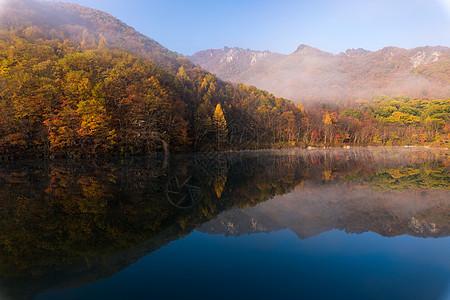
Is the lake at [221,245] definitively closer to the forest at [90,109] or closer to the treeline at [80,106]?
the treeline at [80,106]

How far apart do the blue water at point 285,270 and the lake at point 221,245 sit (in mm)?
24

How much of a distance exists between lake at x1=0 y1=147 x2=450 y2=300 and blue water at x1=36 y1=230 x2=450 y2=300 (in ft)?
0.08

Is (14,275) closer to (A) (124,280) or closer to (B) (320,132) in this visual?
(A) (124,280)

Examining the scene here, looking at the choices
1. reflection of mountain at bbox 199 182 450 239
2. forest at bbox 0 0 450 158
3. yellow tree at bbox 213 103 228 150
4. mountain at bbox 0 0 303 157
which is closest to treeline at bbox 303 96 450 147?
forest at bbox 0 0 450 158

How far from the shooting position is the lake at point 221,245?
4.61m

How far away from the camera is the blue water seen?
445 cm

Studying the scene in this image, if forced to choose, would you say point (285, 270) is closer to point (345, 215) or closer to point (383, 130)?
point (345, 215)

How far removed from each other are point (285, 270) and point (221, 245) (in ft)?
6.68

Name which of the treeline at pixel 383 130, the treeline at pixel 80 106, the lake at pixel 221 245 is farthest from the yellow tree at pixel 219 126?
the lake at pixel 221 245

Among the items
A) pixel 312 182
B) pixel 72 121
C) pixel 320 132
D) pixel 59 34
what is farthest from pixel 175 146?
pixel 320 132

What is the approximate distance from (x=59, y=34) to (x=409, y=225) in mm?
95498

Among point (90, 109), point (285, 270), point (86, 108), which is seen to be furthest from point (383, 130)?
point (285, 270)

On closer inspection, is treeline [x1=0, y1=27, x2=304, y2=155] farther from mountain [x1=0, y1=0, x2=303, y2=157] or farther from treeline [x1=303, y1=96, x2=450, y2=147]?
treeline [x1=303, y1=96, x2=450, y2=147]

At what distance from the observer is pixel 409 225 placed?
837cm
